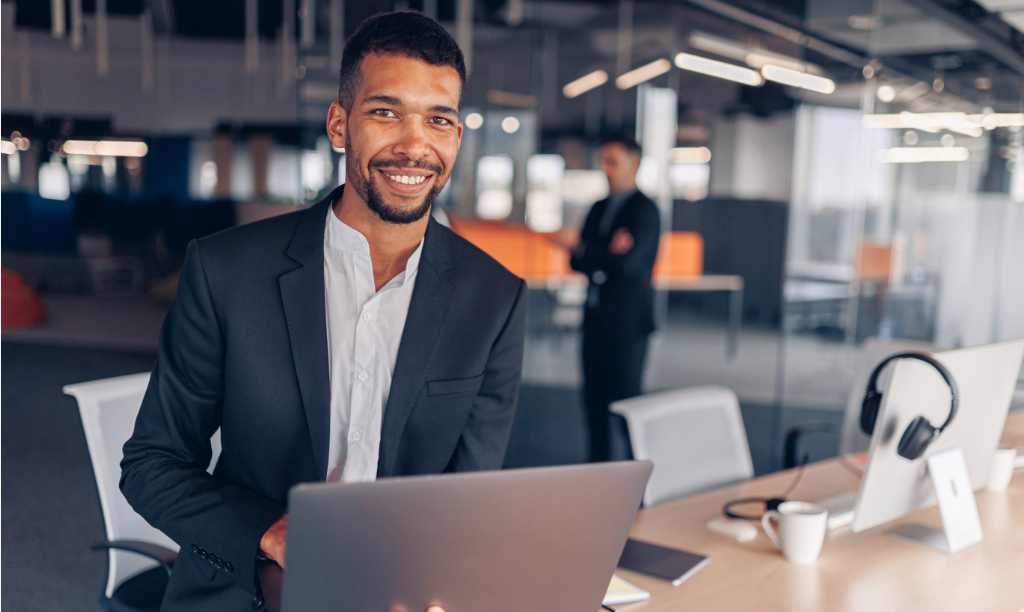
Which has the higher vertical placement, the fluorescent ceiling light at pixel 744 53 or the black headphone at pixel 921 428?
the fluorescent ceiling light at pixel 744 53

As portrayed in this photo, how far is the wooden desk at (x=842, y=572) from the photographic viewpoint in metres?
1.42

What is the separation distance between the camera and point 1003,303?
5328mm

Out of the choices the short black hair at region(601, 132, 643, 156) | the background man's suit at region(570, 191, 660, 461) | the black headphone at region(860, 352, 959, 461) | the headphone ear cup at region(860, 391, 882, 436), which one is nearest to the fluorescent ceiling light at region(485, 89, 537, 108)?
the short black hair at region(601, 132, 643, 156)

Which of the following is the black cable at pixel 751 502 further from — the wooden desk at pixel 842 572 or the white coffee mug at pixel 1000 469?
the white coffee mug at pixel 1000 469

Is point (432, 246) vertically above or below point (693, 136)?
below

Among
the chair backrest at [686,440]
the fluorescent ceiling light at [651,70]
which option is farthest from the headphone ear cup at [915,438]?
the fluorescent ceiling light at [651,70]

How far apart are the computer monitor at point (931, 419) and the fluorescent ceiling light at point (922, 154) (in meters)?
3.83

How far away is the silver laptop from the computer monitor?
2.89 feet

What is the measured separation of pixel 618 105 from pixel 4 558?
20.5ft

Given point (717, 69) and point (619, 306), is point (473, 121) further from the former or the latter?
point (717, 69)

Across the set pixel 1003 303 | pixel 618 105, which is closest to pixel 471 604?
pixel 1003 303

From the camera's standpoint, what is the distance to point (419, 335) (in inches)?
50.2

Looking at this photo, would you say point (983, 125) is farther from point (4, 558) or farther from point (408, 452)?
point (4, 558)

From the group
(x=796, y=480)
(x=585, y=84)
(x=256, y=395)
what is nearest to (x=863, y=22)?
(x=585, y=84)
